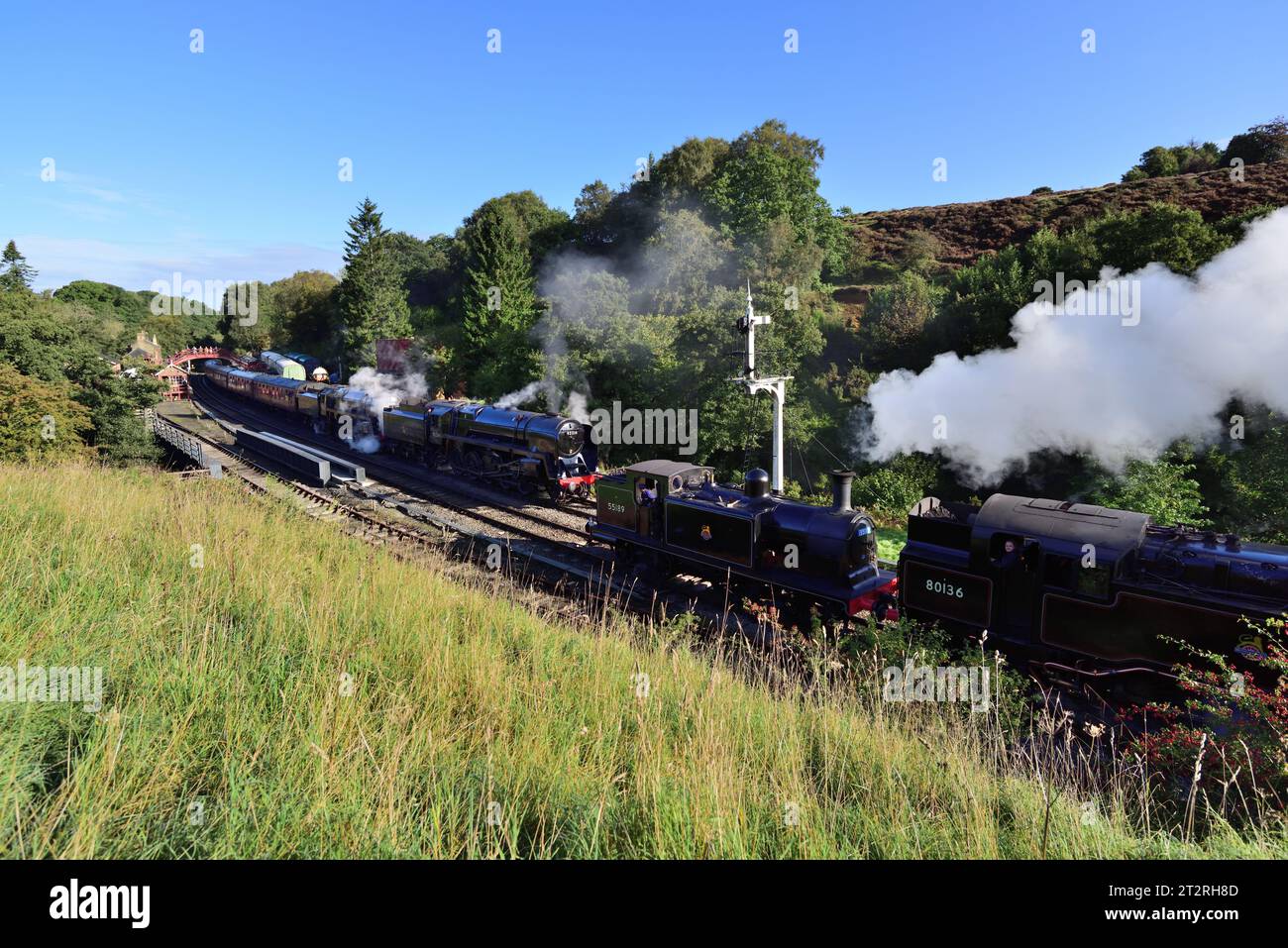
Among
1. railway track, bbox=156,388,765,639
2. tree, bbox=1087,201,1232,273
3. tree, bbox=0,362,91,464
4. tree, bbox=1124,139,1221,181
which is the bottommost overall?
railway track, bbox=156,388,765,639

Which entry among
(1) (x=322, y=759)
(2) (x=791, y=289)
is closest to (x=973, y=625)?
(1) (x=322, y=759)

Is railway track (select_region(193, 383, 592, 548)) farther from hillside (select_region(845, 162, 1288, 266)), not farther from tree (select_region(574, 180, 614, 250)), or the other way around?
hillside (select_region(845, 162, 1288, 266))

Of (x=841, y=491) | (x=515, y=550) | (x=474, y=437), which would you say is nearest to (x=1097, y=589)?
(x=841, y=491)

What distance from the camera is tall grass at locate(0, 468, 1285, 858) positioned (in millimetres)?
2836

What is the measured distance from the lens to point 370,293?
4878 cm

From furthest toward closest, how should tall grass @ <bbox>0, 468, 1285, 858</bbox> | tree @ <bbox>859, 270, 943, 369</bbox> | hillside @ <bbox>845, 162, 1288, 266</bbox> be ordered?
hillside @ <bbox>845, 162, 1288, 266</bbox>
tree @ <bbox>859, 270, 943, 369</bbox>
tall grass @ <bbox>0, 468, 1285, 858</bbox>

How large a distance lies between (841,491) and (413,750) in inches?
357

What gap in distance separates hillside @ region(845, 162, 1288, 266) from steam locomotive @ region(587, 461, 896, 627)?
29.5 metres

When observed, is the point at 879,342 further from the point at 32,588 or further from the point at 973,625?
the point at 32,588

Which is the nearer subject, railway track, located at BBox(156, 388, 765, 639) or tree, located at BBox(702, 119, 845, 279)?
railway track, located at BBox(156, 388, 765, 639)

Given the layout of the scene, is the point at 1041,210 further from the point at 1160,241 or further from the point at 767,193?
the point at 1160,241

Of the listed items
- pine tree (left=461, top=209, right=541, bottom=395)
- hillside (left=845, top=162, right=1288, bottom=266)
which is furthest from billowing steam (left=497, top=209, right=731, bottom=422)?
hillside (left=845, top=162, right=1288, bottom=266)

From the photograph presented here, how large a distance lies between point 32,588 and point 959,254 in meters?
46.9

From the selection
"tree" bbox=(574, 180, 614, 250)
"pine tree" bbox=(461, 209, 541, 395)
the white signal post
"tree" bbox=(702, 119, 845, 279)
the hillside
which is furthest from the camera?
"tree" bbox=(574, 180, 614, 250)
